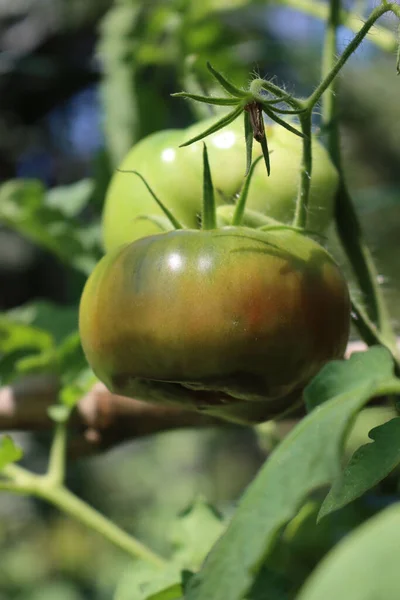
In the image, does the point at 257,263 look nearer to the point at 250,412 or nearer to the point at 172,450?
the point at 250,412

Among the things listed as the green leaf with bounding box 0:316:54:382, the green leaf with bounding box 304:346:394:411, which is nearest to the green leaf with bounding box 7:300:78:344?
the green leaf with bounding box 0:316:54:382

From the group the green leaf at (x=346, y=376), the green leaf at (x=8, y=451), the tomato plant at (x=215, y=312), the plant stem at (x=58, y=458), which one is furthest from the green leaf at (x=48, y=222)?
the green leaf at (x=346, y=376)

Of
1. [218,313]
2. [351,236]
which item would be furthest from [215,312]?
[351,236]

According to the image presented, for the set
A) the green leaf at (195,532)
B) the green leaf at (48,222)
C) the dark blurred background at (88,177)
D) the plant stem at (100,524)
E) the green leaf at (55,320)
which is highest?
the green leaf at (48,222)

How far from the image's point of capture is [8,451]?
666mm

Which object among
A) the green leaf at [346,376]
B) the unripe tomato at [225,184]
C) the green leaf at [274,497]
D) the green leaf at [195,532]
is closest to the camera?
the green leaf at [274,497]

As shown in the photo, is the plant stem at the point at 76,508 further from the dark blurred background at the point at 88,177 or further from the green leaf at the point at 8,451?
the dark blurred background at the point at 88,177

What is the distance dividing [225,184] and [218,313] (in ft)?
0.61

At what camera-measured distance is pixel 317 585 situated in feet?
0.68

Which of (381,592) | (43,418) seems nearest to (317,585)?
(381,592)

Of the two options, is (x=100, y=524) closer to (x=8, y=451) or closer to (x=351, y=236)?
(x=8, y=451)

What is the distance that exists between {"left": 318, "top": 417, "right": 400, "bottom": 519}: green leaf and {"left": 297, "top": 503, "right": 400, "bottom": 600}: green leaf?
173mm

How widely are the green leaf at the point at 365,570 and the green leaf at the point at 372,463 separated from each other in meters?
0.17

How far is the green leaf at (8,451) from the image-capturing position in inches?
25.8
